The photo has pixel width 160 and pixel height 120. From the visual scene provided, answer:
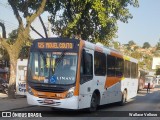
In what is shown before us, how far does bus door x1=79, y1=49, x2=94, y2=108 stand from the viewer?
14.3m

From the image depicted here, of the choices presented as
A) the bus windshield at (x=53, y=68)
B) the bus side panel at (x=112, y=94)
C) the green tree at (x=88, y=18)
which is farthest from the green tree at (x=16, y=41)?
the bus windshield at (x=53, y=68)

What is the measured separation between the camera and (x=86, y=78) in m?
14.8

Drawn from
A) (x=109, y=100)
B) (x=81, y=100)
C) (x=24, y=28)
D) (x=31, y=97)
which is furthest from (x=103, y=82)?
(x=24, y=28)

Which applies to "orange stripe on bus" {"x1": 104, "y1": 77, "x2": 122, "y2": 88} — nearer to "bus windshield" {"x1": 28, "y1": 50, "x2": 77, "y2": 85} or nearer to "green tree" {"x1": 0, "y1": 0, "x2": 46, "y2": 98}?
"bus windshield" {"x1": 28, "y1": 50, "x2": 77, "y2": 85}

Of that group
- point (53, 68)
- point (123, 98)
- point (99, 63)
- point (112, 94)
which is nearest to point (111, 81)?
point (112, 94)

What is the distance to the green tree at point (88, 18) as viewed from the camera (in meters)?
23.0

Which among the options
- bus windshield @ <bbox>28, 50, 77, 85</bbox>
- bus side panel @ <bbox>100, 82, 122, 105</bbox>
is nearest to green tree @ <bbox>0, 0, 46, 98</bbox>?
bus side panel @ <bbox>100, 82, 122, 105</bbox>

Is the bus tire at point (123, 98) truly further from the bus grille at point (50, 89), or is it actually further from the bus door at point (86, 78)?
the bus grille at point (50, 89)

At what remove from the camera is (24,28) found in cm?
2167

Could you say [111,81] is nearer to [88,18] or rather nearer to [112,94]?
[112,94]

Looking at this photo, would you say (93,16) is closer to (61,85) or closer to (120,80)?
(120,80)

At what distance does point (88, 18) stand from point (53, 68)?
10822mm

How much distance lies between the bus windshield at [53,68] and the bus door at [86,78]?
0.49 m

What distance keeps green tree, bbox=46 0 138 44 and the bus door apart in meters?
7.65
